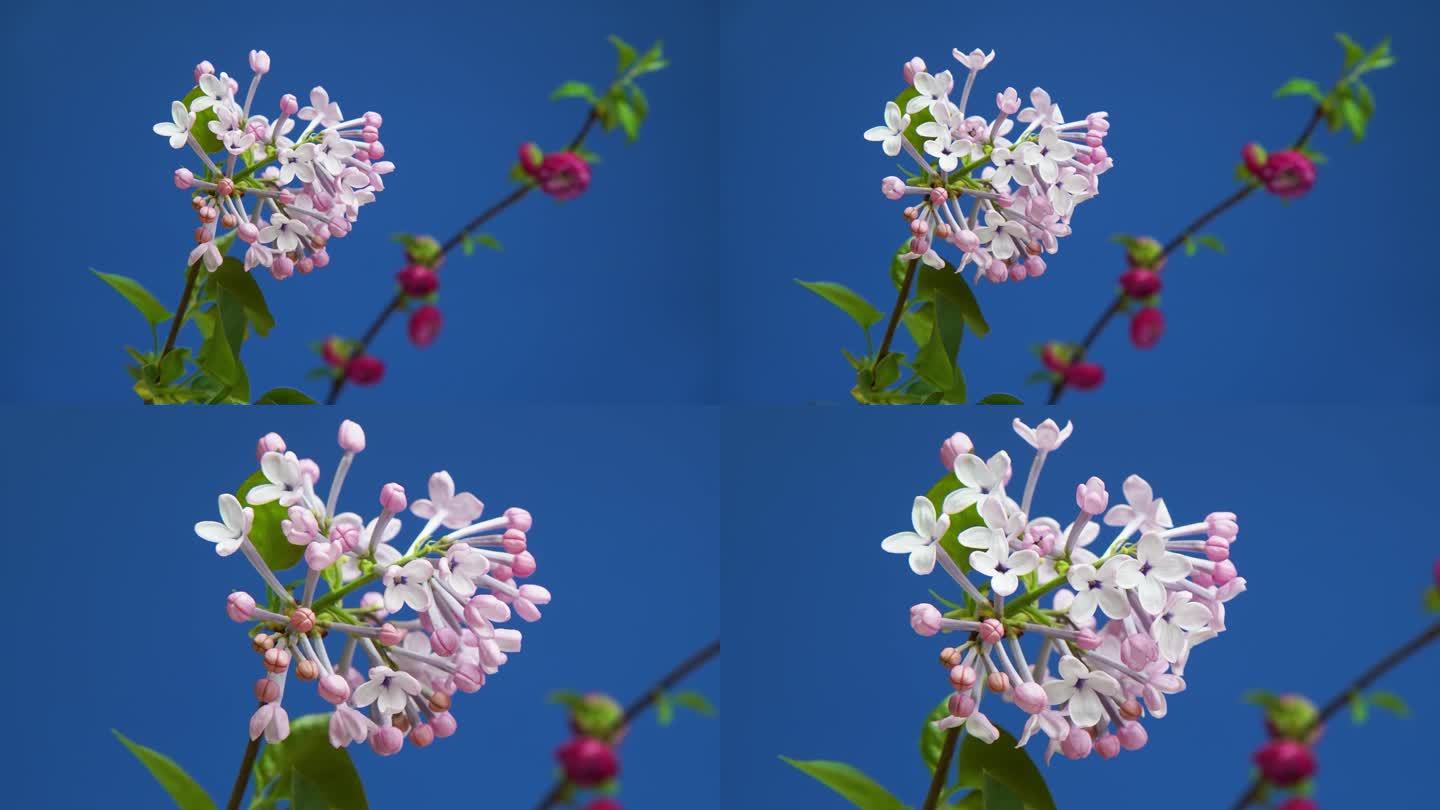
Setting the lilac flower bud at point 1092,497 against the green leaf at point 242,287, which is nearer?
the lilac flower bud at point 1092,497

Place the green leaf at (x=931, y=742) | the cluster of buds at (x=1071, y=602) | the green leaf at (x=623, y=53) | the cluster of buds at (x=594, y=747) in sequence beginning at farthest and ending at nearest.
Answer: the green leaf at (x=623, y=53) < the cluster of buds at (x=594, y=747) < the green leaf at (x=931, y=742) < the cluster of buds at (x=1071, y=602)

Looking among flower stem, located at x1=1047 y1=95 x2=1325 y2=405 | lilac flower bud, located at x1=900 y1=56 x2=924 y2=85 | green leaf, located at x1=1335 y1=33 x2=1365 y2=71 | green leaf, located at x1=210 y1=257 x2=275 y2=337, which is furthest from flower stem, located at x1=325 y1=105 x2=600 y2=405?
green leaf, located at x1=1335 y1=33 x2=1365 y2=71

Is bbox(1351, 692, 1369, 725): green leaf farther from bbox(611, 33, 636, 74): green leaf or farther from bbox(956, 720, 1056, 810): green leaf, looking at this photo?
bbox(611, 33, 636, 74): green leaf

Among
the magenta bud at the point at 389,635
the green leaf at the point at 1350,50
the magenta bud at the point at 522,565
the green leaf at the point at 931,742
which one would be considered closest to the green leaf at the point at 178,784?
the magenta bud at the point at 389,635

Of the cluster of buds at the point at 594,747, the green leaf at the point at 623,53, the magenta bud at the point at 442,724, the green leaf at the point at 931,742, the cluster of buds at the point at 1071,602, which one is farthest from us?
the green leaf at the point at 623,53

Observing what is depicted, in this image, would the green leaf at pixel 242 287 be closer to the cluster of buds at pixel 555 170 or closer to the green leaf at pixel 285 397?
the green leaf at pixel 285 397

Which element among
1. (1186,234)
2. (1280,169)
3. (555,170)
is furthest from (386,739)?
(1280,169)

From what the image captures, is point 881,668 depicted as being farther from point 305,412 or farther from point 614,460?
point 305,412

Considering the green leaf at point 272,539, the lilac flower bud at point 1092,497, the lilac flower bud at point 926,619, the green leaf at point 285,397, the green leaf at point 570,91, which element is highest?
the green leaf at point 570,91
